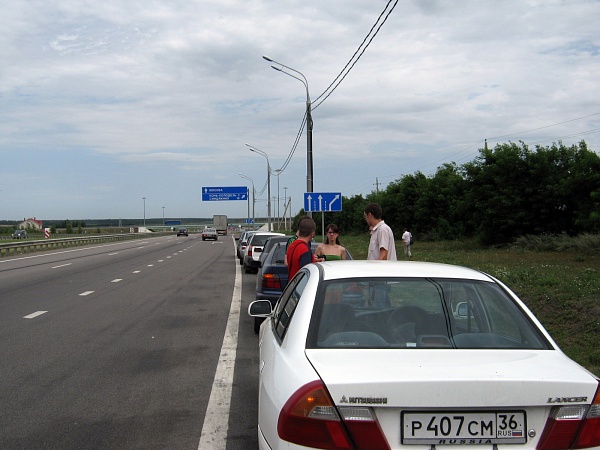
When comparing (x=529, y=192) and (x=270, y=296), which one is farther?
(x=529, y=192)

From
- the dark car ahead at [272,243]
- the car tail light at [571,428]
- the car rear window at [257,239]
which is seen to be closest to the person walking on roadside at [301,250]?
the car tail light at [571,428]

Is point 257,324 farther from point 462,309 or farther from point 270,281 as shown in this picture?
point 462,309

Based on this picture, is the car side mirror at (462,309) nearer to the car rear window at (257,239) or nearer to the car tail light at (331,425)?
the car tail light at (331,425)

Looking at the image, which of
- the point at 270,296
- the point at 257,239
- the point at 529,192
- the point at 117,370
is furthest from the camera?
the point at 529,192

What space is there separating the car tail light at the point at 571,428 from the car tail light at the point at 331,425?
2.41ft

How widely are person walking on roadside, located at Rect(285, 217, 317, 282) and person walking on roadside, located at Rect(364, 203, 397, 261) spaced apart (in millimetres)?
871

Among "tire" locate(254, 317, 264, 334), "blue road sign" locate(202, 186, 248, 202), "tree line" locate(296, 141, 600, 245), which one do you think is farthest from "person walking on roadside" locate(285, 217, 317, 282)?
"blue road sign" locate(202, 186, 248, 202)

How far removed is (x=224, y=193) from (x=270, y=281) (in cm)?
6272

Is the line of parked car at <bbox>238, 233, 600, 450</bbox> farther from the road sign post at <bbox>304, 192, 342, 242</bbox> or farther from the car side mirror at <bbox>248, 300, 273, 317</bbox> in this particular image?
the road sign post at <bbox>304, 192, 342, 242</bbox>

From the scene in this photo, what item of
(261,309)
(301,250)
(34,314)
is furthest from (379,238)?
(34,314)

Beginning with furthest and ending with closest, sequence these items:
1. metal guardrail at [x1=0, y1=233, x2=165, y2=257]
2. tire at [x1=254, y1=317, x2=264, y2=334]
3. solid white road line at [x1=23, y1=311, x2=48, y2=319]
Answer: metal guardrail at [x1=0, y1=233, x2=165, y2=257] → solid white road line at [x1=23, y1=311, x2=48, y2=319] → tire at [x1=254, y1=317, x2=264, y2=334]

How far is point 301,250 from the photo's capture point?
7371 millimetres

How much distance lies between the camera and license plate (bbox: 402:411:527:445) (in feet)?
9.24

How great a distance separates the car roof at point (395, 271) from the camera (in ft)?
13.1
